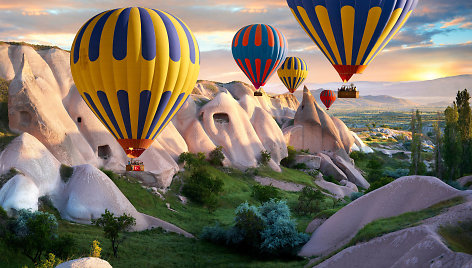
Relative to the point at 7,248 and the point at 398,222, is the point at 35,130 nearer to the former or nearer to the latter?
the point at 7,248

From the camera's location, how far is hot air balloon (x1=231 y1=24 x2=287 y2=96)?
48.5 metres

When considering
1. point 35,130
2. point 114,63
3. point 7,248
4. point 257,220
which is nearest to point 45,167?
point 35,130

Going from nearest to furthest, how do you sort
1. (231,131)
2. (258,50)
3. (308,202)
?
(308,202) < (258,50) < (231,131)

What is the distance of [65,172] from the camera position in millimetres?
32688

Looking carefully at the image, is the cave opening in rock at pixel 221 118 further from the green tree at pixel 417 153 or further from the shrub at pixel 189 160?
the green tree at pixel 417 153

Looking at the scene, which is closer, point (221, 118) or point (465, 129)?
point (221, 118)

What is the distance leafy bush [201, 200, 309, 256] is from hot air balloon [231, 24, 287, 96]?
21.6 m

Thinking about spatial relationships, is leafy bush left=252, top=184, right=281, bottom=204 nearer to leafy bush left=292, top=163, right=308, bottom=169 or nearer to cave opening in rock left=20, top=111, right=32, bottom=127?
cave opening in rock left=20, top=111, right=32, bottom=127

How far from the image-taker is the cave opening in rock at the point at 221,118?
56.1 m

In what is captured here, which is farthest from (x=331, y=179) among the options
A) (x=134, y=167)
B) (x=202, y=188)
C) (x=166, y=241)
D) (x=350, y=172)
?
(x=134, y=167)

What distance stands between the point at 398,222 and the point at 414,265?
423cm

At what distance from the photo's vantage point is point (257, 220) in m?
29.6

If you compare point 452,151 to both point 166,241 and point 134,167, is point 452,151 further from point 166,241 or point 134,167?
point 134,167

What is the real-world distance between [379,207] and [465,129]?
130 feet
